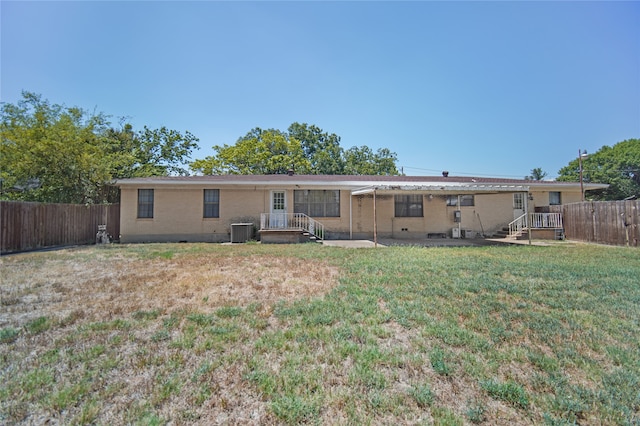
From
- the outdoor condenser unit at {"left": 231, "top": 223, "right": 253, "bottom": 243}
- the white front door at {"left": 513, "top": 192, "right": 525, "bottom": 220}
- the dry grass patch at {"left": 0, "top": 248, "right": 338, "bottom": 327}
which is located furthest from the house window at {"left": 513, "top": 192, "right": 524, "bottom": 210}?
the outdoor condenser unit at {"left": 231, "top": 223, "right": 253, "bottom": 243}

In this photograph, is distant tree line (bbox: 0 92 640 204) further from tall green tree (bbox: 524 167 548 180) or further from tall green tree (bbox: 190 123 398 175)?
tall green tree (bbox: 524 167 548 180)

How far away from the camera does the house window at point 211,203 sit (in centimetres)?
1379

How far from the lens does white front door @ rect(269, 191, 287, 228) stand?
45.4 ft

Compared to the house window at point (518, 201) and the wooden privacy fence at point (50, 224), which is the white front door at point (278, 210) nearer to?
the wooden privacy fence at point (50, 224)

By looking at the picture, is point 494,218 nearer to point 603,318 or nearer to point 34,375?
point 603,318

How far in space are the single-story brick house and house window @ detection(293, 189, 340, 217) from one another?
5 cm

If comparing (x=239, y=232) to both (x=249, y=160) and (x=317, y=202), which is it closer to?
(x=317, y=202)

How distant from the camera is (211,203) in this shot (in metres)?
13.8

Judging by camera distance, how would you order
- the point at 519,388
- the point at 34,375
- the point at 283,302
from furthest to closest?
the point at 283,302 < the point at 34,375 < the point at 519,388

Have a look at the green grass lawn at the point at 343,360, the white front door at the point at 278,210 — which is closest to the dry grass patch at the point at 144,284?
the green grass lawn at the point at 343,360

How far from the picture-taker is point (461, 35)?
34.0ft

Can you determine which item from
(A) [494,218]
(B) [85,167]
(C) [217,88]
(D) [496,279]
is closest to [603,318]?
(D) [496,279]

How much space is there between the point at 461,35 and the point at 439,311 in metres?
10.7

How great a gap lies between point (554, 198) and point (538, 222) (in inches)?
109
